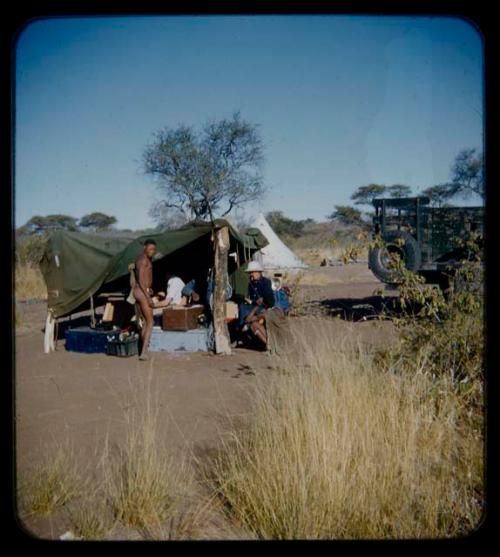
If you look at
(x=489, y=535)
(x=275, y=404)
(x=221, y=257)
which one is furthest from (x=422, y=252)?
(x=489, y=535)

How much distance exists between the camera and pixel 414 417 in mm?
3805

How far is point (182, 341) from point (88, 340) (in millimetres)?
1622

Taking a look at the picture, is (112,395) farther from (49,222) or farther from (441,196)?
(49,222)

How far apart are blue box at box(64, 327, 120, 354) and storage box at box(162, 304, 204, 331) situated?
2.74 feet

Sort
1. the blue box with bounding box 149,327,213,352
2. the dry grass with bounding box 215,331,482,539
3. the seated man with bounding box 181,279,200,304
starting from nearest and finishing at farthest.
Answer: the dry grass with bounding box 215,331,482,539 → the blue box with bounding box 149,327,213,352 → the seated man with bounding box 181,279,200,304

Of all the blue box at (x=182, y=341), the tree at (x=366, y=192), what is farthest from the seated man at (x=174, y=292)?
the tree at (x=366, y=192)

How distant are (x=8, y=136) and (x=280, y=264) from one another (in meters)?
20.5

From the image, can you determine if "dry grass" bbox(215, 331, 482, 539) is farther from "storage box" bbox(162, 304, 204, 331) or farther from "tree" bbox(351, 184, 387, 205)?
"tree" bbox(351, 184, 387, 205)

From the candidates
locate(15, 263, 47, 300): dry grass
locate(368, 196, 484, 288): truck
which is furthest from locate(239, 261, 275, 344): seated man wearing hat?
locate(15, 263, 47, 300): dry grass

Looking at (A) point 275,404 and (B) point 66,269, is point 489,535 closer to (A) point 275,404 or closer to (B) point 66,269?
(A) point 275,404

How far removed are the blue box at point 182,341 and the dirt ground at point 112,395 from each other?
0.29m

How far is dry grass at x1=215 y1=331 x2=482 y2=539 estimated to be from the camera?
10.7ft

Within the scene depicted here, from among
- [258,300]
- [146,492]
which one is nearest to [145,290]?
[258,300]
